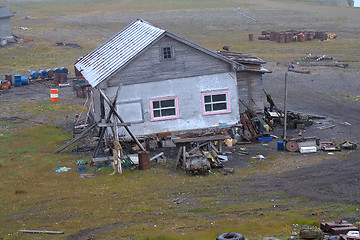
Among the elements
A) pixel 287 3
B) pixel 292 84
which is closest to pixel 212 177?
pixel 292 84

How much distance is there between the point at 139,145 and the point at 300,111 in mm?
13441

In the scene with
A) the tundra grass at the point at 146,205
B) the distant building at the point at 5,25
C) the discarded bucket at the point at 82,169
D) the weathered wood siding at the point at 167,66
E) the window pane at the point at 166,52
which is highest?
the distant building at the point at 5,25

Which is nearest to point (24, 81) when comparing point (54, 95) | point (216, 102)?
point (54, 95)

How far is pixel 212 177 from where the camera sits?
22297 millimetres

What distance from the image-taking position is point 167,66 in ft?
88.4

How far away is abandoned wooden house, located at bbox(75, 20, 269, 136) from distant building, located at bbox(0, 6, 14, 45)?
1556 inches

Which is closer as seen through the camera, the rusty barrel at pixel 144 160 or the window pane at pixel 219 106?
the rusty barrel at pixel 144 160

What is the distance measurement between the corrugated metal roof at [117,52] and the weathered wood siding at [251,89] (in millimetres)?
5810

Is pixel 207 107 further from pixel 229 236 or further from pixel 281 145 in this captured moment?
pixel 229 236

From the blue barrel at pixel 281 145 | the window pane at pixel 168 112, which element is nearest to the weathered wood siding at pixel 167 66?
the window pane at pixel 168 112

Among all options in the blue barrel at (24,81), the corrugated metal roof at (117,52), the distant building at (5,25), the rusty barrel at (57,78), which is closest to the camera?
the corrugated metal roof at (117,52)

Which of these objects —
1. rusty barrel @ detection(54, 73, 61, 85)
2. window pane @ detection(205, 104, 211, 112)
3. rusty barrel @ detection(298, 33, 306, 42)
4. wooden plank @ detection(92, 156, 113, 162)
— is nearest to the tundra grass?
wooden plank @ detection(92, 156, 113, 162)

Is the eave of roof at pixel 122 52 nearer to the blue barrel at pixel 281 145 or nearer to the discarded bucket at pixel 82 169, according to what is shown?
the discarded bucket at pixel 82 169

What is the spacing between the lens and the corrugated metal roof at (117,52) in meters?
26.4
